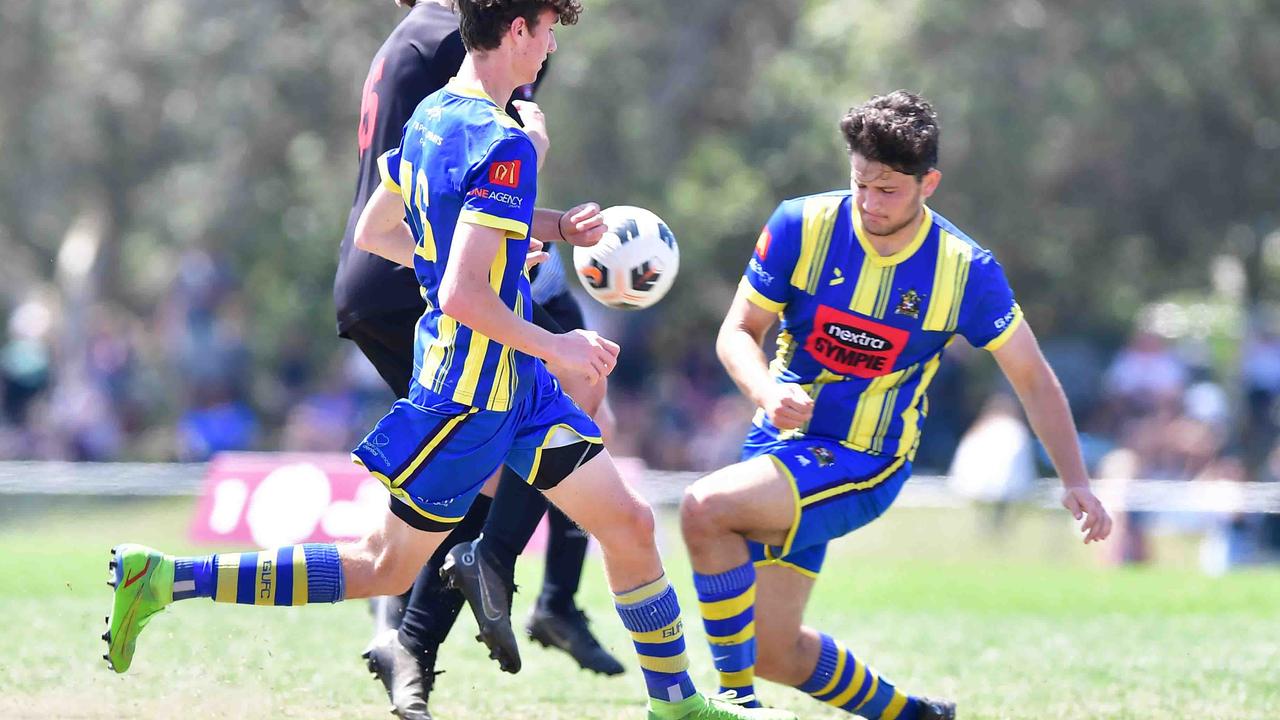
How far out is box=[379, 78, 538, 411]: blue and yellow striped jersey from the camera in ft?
13.9

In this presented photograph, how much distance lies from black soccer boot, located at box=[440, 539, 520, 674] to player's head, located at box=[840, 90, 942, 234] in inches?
62.4

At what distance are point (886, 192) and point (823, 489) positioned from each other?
0.93 m

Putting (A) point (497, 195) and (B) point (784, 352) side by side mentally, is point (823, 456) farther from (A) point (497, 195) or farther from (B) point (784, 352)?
(A) point (497, 195)

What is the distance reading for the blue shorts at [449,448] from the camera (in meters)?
4.45

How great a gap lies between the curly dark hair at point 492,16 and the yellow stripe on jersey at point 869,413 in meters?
1.65

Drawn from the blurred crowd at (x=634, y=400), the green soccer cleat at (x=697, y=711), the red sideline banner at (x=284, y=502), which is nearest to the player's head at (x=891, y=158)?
the green soccer cleat at (x=697, y=711)

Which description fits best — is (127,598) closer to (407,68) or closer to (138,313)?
(407,68)

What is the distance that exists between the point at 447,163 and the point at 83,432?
1448cm

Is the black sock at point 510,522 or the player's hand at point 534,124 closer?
the player's hand at point 534,124

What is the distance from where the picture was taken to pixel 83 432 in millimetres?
17734

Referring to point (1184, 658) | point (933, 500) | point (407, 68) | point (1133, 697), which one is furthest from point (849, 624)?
point (933, 500)

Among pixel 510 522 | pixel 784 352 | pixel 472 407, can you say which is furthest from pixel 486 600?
pixel 784 352

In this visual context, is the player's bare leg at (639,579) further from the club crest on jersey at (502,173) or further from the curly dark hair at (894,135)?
the curly dark hair at (894,135)

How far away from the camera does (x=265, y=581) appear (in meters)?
4.62
